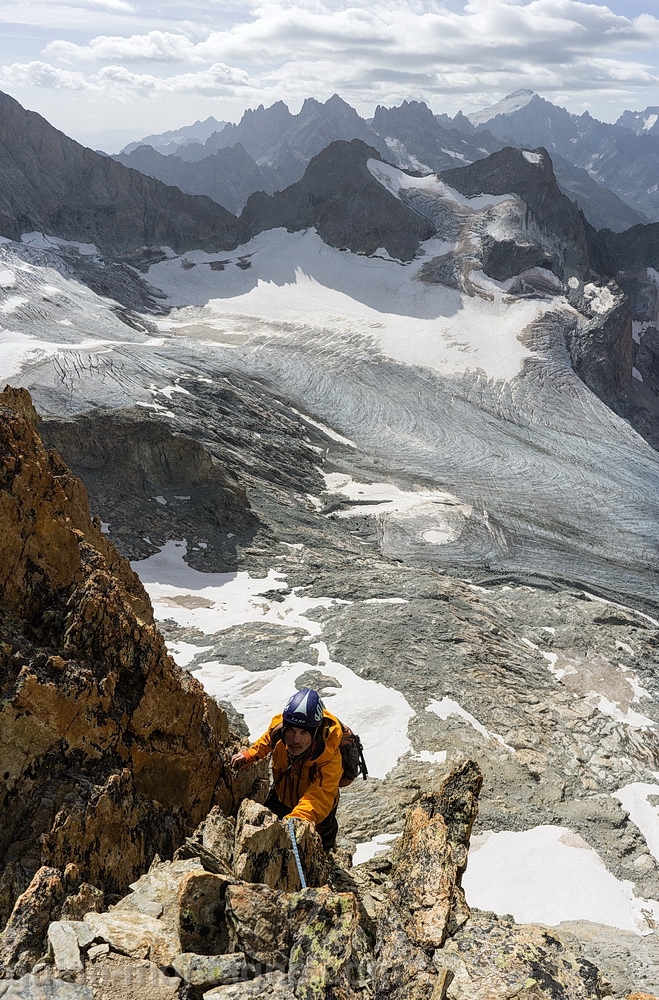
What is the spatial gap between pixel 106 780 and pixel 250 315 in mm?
98230

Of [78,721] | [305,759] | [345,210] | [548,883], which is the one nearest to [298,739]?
[305,759]

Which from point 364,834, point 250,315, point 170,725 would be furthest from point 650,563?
point 250,315

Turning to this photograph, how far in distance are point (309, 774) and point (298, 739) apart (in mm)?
675

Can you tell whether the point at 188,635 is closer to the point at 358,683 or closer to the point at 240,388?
the point at 358,683

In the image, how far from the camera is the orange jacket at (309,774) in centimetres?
866

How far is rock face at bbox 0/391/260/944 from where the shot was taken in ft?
27.9

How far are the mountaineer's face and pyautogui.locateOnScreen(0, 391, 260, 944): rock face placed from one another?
2.65 meters

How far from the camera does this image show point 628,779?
24.3 metres

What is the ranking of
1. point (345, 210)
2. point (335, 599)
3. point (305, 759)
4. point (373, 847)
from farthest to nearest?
point (345, 210), point (335, 599), point (373, 847), point (305, 759)

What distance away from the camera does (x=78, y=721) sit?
31.2 ft

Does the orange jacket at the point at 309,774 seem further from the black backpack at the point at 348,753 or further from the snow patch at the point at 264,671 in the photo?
the snow patch at the point at 264,671

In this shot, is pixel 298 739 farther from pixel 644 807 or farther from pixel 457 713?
pixel 644 807

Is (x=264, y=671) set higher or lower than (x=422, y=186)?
lower

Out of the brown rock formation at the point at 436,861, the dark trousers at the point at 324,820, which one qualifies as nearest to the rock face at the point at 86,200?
the dark trousers at the point at 324,820
